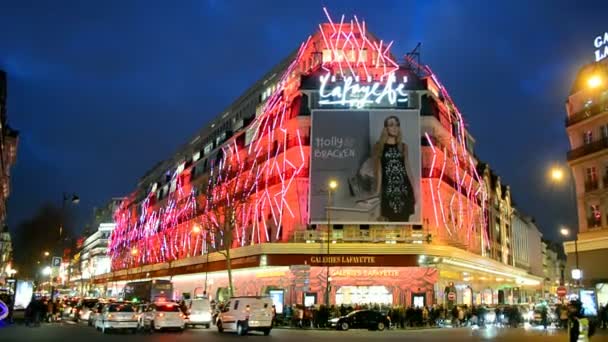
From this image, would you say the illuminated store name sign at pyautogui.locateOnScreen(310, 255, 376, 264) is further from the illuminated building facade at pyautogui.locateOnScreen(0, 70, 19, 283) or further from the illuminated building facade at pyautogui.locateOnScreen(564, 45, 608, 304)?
the illuminated building facade at pyautogui.locateOnScreen(0, 70, 19, 283)

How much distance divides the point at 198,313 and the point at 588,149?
32400 millimetres

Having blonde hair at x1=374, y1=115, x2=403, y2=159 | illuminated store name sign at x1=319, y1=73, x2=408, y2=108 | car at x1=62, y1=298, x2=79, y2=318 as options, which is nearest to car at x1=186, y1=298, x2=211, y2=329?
car at x1=62, y1=298, x2=79, y2=318

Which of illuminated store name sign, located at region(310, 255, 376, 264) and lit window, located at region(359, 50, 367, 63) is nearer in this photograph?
illuminated store name sign, located at region(310, 255, 376, 264)

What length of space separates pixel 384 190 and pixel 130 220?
232 ft

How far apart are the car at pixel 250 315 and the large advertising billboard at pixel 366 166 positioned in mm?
18543

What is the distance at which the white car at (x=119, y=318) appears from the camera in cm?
3017

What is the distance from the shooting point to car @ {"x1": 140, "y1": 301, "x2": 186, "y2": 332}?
31.7 m

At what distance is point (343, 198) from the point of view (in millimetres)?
49750

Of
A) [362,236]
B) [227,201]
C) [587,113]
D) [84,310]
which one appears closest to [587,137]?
[587,113]

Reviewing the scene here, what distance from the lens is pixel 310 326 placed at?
39.7 meters

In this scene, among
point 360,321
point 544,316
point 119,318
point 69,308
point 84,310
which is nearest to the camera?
point 119,318

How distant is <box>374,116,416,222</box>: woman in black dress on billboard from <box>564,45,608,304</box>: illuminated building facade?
1322 cm

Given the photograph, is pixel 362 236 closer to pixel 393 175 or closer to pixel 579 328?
pixel 393 175

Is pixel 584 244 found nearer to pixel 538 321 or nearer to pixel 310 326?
pixel 538 321
